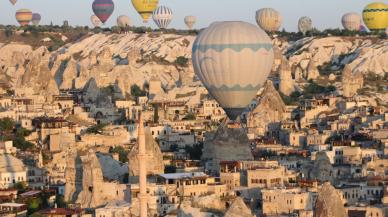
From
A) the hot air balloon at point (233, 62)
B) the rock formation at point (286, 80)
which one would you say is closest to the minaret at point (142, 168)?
the hot air balloon at point (233, 62)

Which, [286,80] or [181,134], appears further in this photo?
[286,80]

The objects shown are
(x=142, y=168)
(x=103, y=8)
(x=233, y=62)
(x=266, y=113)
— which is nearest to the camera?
(x=142, y=168)

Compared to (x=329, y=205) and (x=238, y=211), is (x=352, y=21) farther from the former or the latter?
(x=238, y=211)

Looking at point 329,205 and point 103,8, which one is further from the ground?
point 103,8

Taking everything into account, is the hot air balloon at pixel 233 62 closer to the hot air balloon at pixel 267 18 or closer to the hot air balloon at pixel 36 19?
the hot air balloon at pixel 267 18

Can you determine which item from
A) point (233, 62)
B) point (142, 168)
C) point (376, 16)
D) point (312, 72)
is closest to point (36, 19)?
point (376, 16)

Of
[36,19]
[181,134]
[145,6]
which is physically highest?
[36,19]
